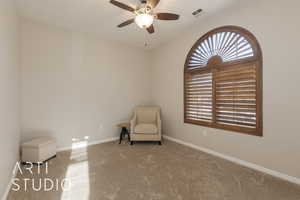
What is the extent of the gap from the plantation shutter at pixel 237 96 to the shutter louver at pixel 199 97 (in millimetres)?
190

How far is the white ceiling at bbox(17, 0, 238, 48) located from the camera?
232 cm

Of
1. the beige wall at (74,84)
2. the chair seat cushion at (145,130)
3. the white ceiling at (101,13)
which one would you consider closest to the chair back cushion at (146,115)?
the beige wall at (74,84)

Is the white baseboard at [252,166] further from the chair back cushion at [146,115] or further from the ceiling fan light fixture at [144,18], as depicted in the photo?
the ceiling fan light fixture at [144,18]

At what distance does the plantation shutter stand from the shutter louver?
19 cm

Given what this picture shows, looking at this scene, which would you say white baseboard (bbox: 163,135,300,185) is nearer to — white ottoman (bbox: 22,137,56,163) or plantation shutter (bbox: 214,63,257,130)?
plantation shutter (bbox: 214,63,257,130)

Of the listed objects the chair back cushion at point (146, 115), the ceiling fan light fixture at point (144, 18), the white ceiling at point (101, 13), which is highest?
the white ceiling at point (101, 13)

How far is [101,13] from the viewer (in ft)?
8.43

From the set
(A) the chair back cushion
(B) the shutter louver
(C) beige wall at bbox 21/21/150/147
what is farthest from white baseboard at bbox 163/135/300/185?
(C) beige wall at bbox 21/21/150/147

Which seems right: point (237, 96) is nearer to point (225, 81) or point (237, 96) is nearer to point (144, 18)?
point (225, 81)

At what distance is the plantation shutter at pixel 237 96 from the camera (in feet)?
7.54

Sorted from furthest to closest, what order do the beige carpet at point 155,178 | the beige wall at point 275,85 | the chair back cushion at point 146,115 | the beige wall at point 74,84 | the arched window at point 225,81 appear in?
the chair back cushion at point 146,115 < the beige wall at point 74,84 < the arched window at point 225,81 < the beige wall at point 275,85 < the beige carpet at point 155,178

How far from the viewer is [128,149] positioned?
3213 millimetres

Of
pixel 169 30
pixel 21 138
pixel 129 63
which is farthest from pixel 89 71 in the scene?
pixel 169 30

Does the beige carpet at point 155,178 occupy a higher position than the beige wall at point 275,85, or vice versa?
the beige wall at point 275,85
